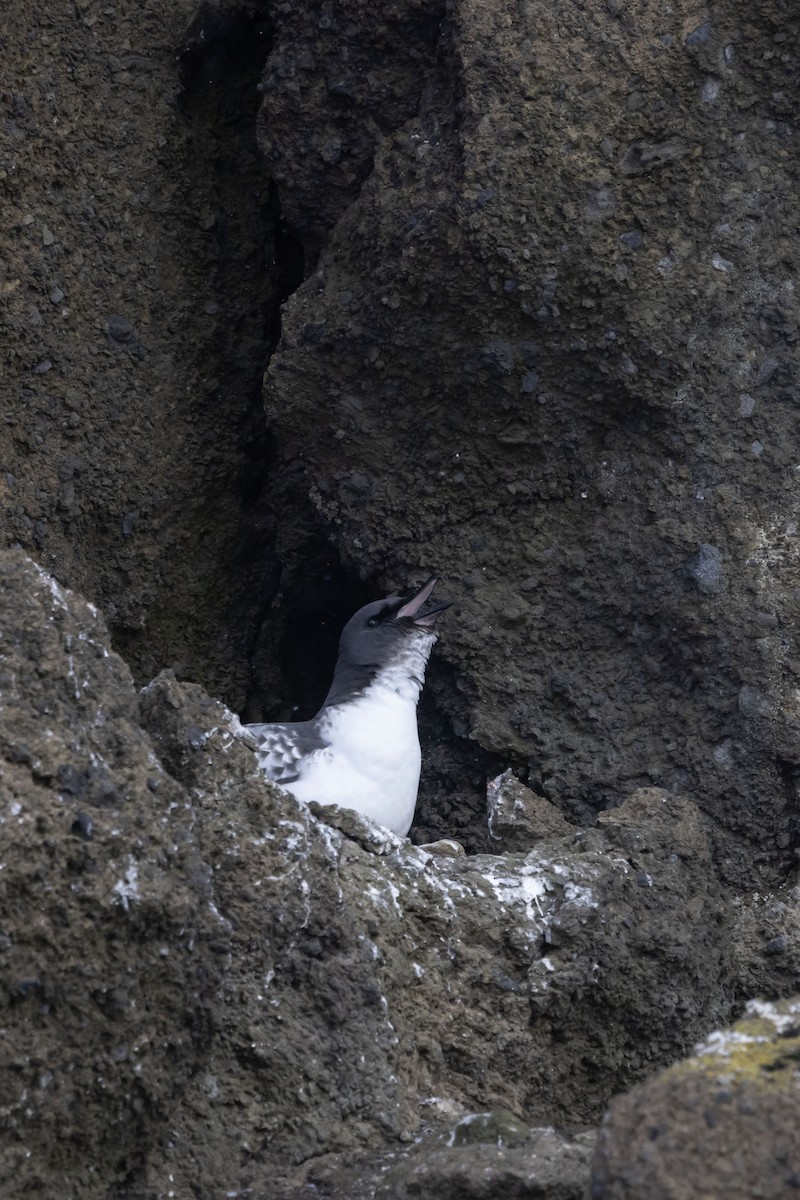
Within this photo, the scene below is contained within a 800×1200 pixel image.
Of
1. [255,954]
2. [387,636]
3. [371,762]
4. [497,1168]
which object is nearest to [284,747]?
[371,762]

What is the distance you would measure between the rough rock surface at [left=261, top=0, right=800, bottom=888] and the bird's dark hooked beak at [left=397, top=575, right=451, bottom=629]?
12 cm

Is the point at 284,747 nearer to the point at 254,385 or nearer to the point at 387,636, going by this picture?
the point at 387,636

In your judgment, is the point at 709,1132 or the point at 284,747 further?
the point at 284,747

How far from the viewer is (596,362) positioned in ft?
17.8

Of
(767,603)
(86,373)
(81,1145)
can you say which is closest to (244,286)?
(86,373)

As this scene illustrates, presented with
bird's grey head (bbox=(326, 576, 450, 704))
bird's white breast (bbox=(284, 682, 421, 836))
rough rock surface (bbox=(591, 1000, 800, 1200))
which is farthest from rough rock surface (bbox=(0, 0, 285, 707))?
rough rock surface (bbox=(591, 1000, 800, 1200))


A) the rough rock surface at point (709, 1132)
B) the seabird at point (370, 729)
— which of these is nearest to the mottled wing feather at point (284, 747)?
the seabird at point (370, 729)

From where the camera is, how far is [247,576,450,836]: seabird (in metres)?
5.25

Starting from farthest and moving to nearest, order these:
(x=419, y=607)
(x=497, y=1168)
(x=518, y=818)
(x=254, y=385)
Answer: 1. (x=254, y=385)
2. (x=419, y=607)
3. (x=518, y=818)
4. (x=497, y=1168)

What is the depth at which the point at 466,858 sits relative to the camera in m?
4.66

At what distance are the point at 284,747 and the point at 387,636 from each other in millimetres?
677

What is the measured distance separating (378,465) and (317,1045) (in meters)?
2.55

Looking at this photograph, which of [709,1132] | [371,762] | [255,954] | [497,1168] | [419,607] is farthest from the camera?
[419,607]

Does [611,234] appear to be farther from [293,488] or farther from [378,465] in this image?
[293,488]
